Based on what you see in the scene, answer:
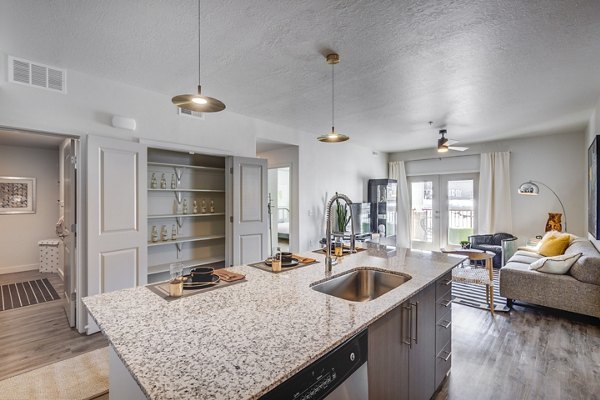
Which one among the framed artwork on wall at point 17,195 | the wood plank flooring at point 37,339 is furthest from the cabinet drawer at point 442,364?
the framed artwork on wall at point 17,195

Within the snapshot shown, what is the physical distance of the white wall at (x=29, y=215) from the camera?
541 centimetres

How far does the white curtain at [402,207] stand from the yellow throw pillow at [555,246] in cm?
327

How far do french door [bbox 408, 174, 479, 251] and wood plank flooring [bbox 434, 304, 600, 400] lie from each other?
332 centimetres

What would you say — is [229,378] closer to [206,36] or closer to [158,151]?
[206,36]

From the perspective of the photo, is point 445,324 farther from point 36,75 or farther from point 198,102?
point 36,75

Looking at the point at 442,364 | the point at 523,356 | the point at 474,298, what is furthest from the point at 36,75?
the point at 474,298

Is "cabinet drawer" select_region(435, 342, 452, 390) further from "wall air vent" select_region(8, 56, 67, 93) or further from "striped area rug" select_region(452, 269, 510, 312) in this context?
"wall air vent" select_region(8, 56, 67, 93)

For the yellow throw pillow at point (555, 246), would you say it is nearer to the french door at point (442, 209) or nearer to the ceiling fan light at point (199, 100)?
the french door at point (442, 209)

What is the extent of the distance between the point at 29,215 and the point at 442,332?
23.8 ft

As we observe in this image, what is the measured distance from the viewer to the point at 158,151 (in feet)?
12.6

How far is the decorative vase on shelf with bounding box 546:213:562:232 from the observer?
5000mm

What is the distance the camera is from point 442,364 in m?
2.10

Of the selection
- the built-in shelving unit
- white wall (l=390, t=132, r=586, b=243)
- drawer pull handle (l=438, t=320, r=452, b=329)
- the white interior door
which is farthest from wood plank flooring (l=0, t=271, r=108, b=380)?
white wall (l=390, t=132, r=586, b=243)

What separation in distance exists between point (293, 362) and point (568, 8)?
104 inches
